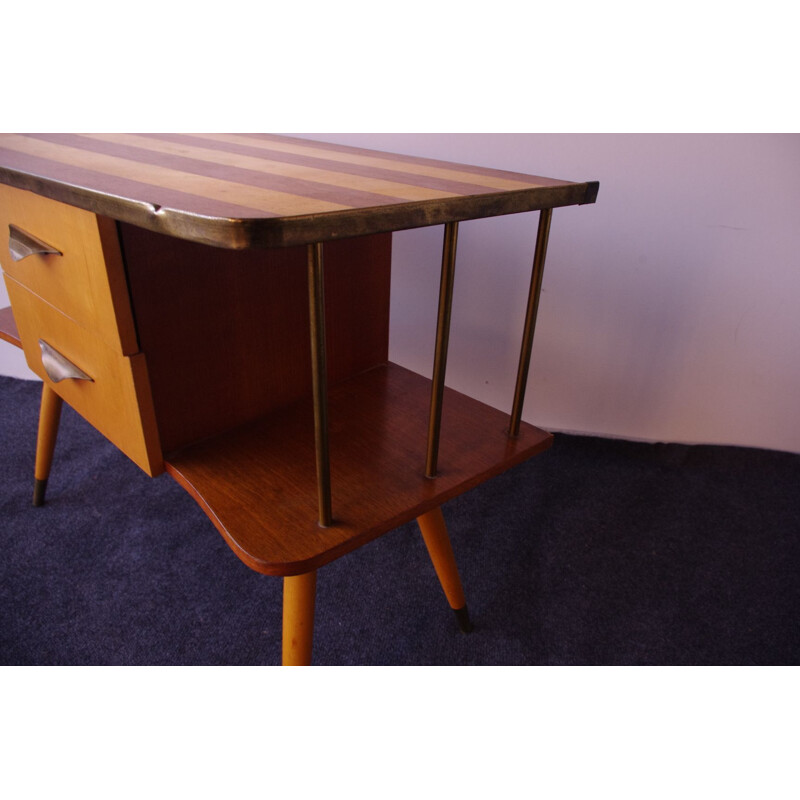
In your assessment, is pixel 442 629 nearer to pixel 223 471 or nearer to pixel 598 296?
pixel 223 471

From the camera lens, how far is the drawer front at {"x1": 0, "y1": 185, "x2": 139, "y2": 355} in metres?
0.49

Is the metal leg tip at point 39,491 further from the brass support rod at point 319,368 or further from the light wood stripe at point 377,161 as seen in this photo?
the brass support rod at point 319,368

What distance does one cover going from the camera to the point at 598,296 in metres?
1.12

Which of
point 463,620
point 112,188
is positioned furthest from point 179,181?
point 463,620

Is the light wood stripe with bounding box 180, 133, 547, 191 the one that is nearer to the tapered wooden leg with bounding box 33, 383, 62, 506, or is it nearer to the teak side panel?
the teak side panel

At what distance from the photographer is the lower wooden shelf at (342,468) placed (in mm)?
501

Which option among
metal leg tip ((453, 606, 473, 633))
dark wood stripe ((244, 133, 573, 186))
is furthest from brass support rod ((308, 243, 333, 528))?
metal leg tip ((453, 606, 473, 633))

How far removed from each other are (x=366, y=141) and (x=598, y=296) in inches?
19.7

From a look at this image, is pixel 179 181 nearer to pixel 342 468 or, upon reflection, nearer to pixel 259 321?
pixel 259 321

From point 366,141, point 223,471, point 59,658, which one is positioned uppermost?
point 366,141

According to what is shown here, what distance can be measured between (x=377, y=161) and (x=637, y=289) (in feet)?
2.08

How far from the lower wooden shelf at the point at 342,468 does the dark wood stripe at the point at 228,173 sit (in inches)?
10.0

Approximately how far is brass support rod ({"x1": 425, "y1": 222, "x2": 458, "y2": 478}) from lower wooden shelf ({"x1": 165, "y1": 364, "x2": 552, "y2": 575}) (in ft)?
0.12

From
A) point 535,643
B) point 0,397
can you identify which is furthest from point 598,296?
point 0,397
